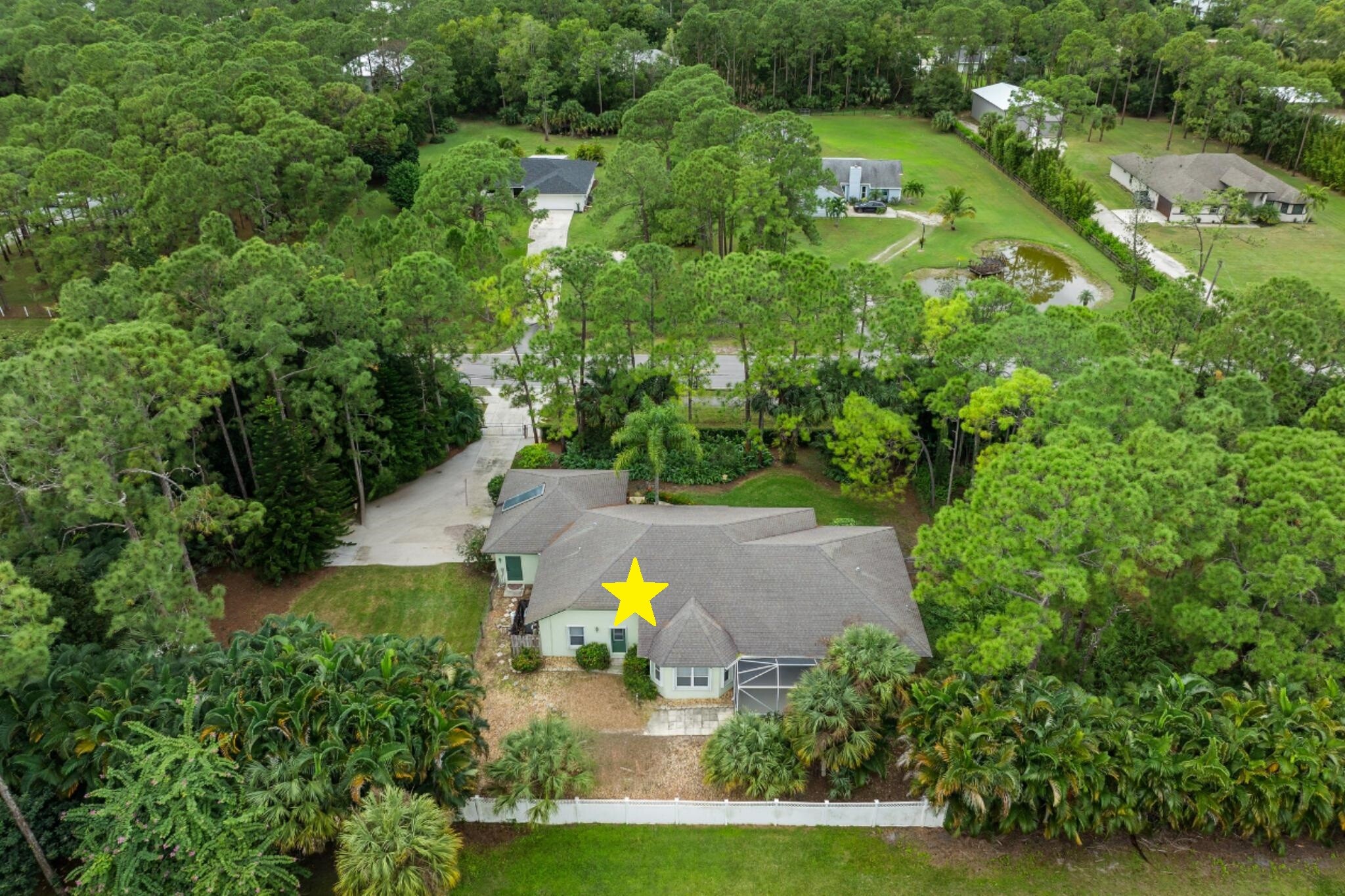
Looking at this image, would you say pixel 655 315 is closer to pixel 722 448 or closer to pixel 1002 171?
pixel 722 448

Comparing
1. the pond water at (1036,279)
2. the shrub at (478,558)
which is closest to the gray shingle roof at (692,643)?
the shrub at (478,558)

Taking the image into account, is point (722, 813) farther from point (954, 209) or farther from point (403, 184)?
point (403, 184)

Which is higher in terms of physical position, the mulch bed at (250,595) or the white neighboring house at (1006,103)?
the white neighboring house at (1006,103)

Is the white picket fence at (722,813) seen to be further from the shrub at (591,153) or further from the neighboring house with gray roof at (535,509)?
the shrub at (591,153)

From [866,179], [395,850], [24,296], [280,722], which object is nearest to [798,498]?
[395,850]

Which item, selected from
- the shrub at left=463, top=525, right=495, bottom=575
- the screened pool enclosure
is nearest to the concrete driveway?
the shrub at left=463, top=525, right=495, bottom=575
